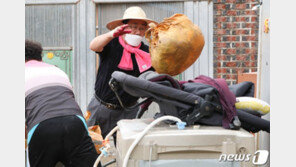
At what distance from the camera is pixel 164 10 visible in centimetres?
575

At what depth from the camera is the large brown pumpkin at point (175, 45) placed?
2.24 metres

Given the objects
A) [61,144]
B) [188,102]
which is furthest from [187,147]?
[61,144]

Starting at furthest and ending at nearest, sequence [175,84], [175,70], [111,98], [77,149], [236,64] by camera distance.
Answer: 1. [236,64]
2. [111,98]
3. [77,149]
4. [175,70]
5. [175,84]

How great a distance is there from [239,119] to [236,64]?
3.42 metres

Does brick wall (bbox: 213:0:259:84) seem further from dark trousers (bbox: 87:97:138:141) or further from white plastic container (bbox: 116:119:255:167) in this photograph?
white plastic container (bbox: 116:119:255:167)

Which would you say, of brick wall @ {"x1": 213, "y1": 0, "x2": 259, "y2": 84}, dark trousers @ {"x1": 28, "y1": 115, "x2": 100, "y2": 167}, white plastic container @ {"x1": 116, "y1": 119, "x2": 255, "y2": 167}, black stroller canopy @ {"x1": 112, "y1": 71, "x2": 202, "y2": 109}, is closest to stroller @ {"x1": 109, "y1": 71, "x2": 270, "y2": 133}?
black stroller canopy @ {"x1": 112, "y1": 71, "x2": 202, "y2": 109}

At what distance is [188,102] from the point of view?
209 cm

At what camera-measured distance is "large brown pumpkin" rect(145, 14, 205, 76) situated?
2242 mm

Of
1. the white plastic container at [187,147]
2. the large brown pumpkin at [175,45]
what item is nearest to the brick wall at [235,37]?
the large brown pumpkin at [175,45]

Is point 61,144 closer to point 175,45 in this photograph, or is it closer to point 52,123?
point 52,123

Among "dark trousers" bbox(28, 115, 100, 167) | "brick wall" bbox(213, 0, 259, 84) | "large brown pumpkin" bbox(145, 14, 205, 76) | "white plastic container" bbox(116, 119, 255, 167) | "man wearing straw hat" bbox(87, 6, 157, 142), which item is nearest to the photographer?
"white plastic container" bbox(116, 119, 255, 167)

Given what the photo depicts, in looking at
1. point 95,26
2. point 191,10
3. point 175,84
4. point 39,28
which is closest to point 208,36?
point 191,10

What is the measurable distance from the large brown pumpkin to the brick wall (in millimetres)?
3262

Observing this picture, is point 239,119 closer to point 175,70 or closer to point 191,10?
point 175,70
